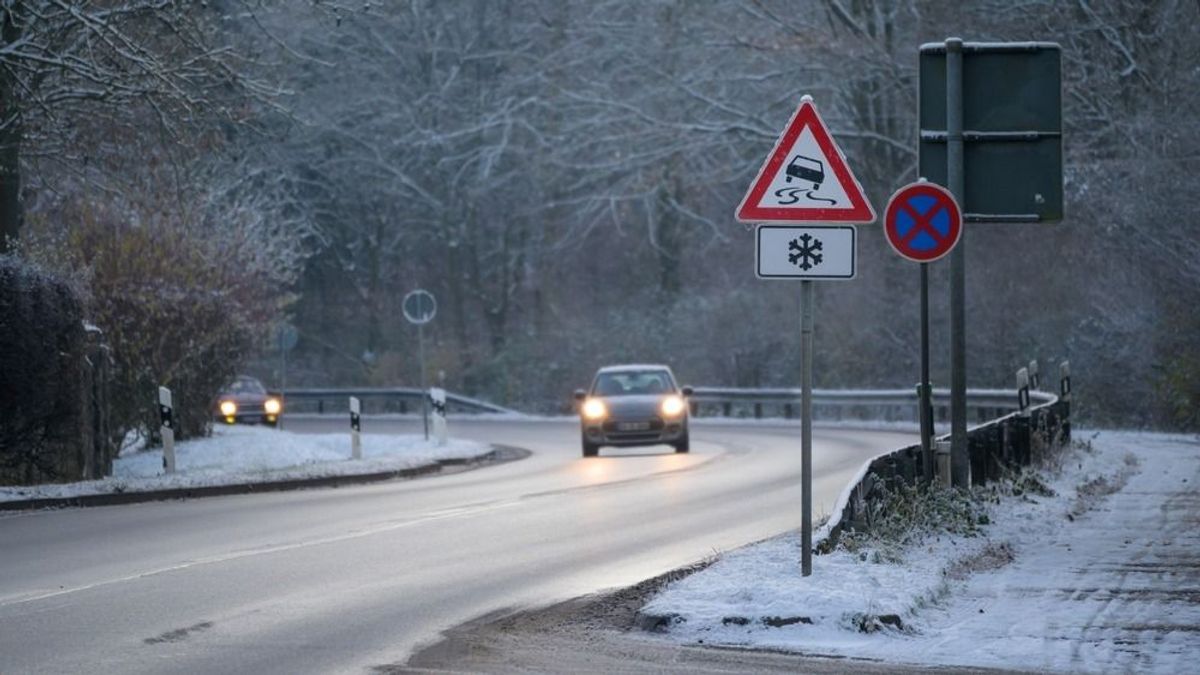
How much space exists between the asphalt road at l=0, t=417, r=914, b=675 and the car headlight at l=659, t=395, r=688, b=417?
18.7ft

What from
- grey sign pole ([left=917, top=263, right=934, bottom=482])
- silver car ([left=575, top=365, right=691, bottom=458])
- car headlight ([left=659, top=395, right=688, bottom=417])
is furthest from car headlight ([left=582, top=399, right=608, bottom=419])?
grey sign pole ([left=917, top=263, right=934, bottom=482])

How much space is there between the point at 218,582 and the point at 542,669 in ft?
14.3

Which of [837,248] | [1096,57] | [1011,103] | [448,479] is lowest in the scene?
[448,479]

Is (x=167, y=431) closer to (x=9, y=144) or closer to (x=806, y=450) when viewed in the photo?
(x=9, y=144)

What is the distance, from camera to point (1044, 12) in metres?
38.9

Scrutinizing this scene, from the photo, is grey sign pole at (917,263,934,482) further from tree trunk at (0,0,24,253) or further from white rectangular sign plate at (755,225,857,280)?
tree trunk at (0,0,24,253)

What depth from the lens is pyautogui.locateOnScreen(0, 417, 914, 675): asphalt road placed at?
10594 millimetres

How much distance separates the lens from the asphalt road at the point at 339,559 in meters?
10.6

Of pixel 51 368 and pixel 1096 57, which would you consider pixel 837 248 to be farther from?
pixel 1096 57

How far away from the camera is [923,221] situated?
49.8 feet

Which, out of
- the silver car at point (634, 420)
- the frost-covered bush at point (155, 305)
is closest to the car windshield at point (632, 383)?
the silver car at point (634, 420)

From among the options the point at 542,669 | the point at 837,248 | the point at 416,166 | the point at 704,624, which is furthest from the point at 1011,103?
the point at 416,166

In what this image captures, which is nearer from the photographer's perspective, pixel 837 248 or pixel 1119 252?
pixel 837 248

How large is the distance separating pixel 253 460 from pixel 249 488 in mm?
5795
